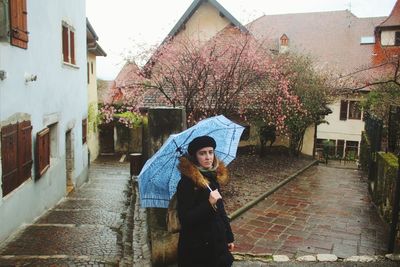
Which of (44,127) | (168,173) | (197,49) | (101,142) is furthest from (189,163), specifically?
(101,142)

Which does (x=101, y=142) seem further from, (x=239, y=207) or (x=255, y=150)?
(x=239, y=207)

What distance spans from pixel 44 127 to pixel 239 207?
15.1 ft

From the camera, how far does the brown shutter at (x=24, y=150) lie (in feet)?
A: 22.3

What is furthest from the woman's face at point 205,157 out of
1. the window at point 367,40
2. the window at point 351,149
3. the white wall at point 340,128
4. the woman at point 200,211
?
the window at point 367,40

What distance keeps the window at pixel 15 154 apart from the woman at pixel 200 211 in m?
4.01

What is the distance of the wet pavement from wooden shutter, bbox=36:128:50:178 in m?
4.09

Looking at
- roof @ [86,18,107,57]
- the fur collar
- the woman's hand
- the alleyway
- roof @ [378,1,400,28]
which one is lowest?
the alleyway

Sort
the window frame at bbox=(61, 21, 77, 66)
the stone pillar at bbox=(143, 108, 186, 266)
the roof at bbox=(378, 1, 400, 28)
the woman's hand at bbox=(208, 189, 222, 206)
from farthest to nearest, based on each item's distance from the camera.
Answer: the roof at bbox=(378, 1, 400, 28)
the window frame at bbox=(61, 21, 77, 66)
the stone pillar at bbox=(143, 108, 186, 266)
the woman's hand at bbox=(208, 189, 222, 206)

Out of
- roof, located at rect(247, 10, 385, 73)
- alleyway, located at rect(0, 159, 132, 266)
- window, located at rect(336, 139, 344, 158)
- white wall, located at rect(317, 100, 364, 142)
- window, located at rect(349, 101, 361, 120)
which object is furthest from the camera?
window, located at rect(336, 139, 344, 158)

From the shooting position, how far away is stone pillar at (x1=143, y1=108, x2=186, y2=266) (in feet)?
16.2

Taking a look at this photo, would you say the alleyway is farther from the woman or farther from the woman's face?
the woman's face

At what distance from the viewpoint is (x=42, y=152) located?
801cm

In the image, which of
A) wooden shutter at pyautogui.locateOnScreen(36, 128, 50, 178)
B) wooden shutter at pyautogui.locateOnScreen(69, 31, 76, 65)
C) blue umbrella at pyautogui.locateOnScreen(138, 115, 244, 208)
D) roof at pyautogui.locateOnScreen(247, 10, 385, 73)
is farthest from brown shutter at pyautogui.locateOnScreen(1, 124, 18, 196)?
roof at pyautogui.locateOnScreen(247, 10, 385, 73)

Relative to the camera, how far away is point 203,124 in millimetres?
3689
